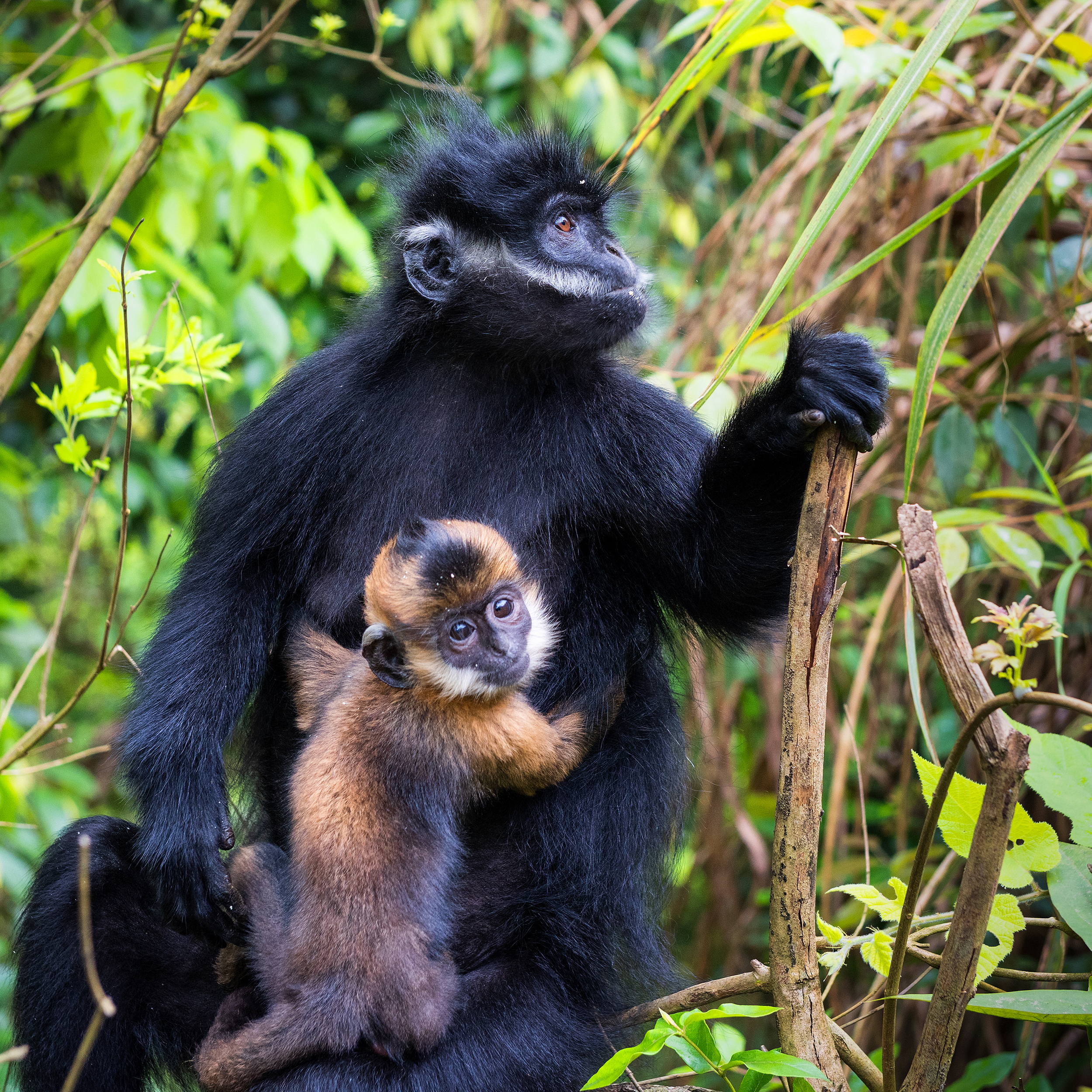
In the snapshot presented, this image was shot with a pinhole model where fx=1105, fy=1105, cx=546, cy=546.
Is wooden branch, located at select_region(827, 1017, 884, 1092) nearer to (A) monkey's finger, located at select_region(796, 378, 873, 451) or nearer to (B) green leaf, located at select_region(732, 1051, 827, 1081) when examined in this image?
(B) green leaf, located at select_region(732, 1051, 827, 1081)

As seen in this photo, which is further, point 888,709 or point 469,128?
point 888,709

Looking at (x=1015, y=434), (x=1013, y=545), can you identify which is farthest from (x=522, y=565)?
(x=1015, y=434)

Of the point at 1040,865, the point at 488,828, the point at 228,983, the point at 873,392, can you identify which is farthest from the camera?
the point at 488,828

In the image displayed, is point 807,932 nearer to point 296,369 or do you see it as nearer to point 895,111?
point 895,111

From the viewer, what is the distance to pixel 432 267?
242 cm

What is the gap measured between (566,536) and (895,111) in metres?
1.10

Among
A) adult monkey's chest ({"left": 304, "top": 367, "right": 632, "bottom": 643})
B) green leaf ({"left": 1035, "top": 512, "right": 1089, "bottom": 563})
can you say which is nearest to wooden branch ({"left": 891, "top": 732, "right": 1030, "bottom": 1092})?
adult monkey's chest ({"left": 304, "top": 367, "right": 632, "bottom": 643})

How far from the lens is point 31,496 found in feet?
13.6

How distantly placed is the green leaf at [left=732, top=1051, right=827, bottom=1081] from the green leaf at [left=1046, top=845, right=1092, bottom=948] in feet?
1.24

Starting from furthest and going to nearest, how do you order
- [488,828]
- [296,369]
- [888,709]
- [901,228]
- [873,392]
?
[888,709]
[901,228]
[296,369]
[488,828]
[873,392]

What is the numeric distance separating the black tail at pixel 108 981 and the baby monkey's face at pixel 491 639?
785 millimetres

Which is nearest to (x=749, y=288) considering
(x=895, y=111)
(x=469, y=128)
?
(x=469, y=128)

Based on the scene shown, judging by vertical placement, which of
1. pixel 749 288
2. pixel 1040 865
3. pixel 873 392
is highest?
pixel 749 288

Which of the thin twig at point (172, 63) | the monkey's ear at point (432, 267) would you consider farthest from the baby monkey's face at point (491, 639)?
the thin twig at point (172, 63)
